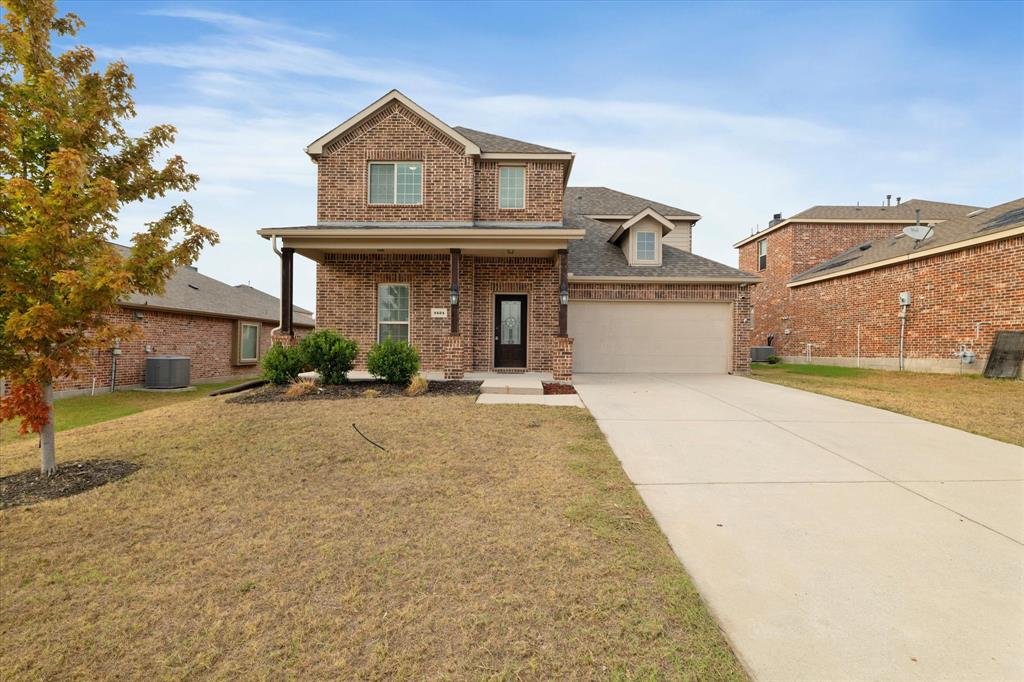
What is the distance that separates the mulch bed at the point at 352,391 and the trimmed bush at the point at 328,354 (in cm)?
34

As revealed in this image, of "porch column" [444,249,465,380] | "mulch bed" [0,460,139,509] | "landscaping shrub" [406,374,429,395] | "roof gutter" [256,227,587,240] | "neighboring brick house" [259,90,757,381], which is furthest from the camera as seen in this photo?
"neighboring brick house" [259,90,757,381]

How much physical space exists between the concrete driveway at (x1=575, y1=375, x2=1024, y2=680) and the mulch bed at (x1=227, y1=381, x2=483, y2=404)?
4146 millimetres

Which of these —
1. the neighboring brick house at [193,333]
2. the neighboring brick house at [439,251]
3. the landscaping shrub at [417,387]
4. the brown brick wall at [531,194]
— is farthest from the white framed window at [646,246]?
the neighboring brick house at [193,333]

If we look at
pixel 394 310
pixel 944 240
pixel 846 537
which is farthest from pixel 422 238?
pixel 944 240

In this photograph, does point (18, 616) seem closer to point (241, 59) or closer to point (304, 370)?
point (304, 370)

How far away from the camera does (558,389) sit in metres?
10.1

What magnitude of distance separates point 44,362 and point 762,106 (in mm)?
17640

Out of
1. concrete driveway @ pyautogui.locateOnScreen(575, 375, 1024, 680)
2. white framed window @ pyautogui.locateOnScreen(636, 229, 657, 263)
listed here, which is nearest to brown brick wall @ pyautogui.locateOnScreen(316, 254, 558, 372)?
white framed window @ pyautogui.locateOnScreen(636, 229, 657, 263)

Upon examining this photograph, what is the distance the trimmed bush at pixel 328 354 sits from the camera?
1027 cm

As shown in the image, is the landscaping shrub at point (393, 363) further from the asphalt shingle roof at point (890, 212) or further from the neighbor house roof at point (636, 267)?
the asphalt shingle roof at point (890, 212)

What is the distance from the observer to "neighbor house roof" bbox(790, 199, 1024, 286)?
12867 mm

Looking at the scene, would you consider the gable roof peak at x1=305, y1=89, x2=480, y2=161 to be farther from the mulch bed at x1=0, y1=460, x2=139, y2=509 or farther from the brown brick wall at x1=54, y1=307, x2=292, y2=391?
the mulch bed at x1=0, y1=460, x2=139, y2=509

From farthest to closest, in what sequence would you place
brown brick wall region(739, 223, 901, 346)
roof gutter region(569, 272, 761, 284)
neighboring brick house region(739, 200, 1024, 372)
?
1. brown brick wall region(739, 223, 901, 346)
2. roof gutter region(569, 272, 761, 284)
3. neighboring brick house region(739, 200, 1024, 372)

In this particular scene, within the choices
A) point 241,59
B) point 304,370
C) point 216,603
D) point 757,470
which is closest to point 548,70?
point 241,59
